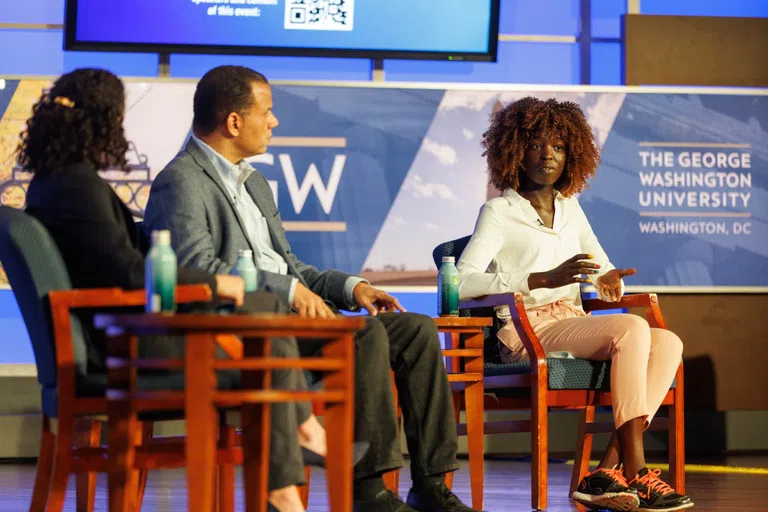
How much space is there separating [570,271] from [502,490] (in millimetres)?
994

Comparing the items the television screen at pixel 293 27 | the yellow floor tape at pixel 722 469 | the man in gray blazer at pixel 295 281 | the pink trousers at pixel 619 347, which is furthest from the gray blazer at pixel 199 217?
the yellow floor tape at pixel 722 469

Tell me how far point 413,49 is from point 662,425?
2382mm

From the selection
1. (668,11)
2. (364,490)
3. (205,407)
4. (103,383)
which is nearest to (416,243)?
(668,11)

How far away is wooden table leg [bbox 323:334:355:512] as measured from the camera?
1950mm

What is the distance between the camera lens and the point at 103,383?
7.29 feet

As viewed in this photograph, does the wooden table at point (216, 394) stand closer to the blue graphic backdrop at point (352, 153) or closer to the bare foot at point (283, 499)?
the bare foot at point (283, 499)

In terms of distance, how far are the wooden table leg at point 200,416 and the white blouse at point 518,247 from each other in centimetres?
183

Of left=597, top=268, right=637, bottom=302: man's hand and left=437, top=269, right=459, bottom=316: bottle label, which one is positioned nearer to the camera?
left=437, top=269, right=459, bottom=316: bottle label

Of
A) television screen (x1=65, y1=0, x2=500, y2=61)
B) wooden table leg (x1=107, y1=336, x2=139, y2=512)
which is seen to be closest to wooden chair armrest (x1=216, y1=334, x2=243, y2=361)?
wooden table leg (x1=107, y1=336, x2=139, y2=512)

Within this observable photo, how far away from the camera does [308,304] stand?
2672mm

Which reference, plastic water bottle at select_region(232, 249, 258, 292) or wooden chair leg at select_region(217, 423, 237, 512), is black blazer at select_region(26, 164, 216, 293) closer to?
plastic water bottle at select_region(232, 249, 258, 292)

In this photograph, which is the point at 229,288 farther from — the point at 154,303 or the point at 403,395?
the point at 403,395

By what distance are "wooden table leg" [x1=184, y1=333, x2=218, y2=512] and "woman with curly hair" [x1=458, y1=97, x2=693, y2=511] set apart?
5.27 feet

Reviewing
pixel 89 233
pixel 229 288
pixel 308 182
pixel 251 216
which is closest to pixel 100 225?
pixel 89 233
